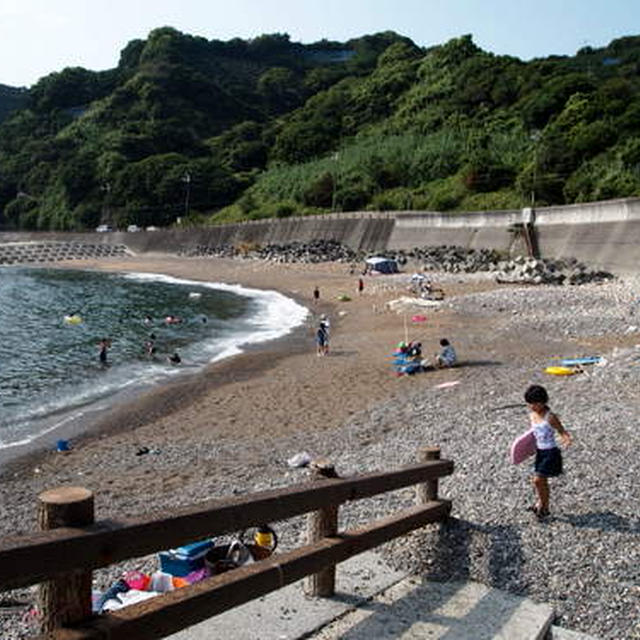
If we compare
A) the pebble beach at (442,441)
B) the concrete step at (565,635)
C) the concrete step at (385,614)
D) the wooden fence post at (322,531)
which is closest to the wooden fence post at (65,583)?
the pebble beach at (442,441)

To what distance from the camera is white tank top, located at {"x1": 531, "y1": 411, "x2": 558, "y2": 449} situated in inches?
285

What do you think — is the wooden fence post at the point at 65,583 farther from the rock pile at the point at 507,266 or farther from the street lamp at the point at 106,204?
the street lamp at the point at 106,204

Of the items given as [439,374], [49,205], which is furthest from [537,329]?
[49,205]

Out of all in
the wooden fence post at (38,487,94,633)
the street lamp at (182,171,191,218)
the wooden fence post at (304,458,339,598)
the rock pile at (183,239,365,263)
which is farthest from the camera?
the street lamp at (182,171,191,218)

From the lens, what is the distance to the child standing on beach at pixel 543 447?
7.02m

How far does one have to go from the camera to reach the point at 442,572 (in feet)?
19.6

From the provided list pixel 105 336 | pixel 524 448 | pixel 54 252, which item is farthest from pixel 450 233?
pixel 54 252

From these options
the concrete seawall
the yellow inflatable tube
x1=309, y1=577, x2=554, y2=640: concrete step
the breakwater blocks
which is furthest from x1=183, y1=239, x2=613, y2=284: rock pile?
x1=309, y1=577, x2=554, y2=640: concrete step

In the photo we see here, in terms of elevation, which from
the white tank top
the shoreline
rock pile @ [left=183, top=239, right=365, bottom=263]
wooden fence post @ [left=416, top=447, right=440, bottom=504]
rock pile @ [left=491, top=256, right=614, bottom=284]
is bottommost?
the shoreline

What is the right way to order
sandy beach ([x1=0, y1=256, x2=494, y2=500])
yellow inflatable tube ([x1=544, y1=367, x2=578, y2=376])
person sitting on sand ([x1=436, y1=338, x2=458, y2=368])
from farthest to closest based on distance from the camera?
person sitting on sand ([x1=436, y1=338, x2=458, y2=368])
yellow inflatable tube ([x1=544, y1=367, x2=578, y2=376])
sandy beach ([x1=0, y1=256, x2=494, y2=500])

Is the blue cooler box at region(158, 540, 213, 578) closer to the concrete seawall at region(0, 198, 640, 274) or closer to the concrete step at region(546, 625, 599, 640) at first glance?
the concrete step at region(546, 625, 599, 640)

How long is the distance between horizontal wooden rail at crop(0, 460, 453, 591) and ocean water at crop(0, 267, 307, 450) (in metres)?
13.3

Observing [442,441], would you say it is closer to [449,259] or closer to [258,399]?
[258,399]

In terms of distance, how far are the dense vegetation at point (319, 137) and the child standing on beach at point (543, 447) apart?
138 ft
